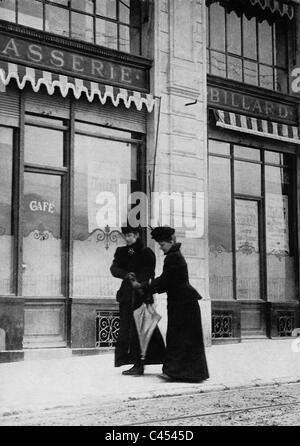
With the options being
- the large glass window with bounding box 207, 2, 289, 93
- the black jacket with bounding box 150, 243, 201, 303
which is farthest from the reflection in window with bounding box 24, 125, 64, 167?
the large glass window with bounding box 207, 2, 289, 93

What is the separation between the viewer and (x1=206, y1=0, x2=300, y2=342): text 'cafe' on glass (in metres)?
14.3

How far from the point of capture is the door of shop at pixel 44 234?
461 inches

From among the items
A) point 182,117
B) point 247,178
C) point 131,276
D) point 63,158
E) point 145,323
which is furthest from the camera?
point 247,178

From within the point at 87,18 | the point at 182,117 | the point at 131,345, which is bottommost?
the point at 131,345

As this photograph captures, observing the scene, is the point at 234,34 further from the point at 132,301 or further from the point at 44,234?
the point at 132,301

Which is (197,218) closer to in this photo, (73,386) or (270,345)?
(270,345)

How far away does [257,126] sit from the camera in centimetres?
1478

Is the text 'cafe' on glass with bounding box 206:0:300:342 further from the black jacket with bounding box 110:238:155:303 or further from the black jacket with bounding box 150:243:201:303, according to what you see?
the black jacket with bounding box 150:243:201:303

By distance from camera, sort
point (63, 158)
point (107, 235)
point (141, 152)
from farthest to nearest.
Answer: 1. point (141, 152)
2. point (107, 235)
3. point (63, 158)

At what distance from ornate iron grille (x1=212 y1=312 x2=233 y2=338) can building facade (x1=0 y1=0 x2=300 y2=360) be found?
0.03 m

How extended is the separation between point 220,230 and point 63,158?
367cm

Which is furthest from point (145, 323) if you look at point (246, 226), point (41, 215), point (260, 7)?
point (260, 7)

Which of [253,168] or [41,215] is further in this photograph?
[253,168]
